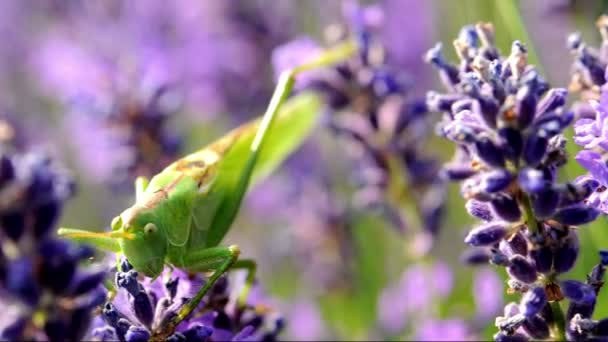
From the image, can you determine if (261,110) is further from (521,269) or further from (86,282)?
(521,269)

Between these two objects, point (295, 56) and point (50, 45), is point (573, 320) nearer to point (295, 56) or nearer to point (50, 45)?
point (295, 56)

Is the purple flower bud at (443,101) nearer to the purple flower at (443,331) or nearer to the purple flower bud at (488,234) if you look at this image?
the purple flower bud at (488,234)

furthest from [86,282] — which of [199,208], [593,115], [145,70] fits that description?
[145,70]

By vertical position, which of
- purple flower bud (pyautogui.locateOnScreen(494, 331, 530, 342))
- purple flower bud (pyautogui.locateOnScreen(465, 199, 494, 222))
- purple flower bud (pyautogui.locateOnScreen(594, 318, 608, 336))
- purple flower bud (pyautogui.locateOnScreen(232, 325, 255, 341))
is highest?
purple flower bud (pyautogui.locateOnScreen(465, 199, 494, 222))

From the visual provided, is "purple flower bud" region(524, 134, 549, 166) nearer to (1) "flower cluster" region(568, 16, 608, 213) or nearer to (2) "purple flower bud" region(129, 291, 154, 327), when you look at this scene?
(1) "flower cluster" region(568, 16, 608, 213)

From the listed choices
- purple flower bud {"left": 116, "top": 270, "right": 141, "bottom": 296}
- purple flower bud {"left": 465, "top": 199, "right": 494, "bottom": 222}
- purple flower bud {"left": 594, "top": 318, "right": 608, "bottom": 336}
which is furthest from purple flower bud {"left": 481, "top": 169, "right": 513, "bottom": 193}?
purple flower bud {"left": 116, "top": 270, "right": 141, "bottom": 296}

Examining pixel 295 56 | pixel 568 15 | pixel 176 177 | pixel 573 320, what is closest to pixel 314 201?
pixel 295 56
